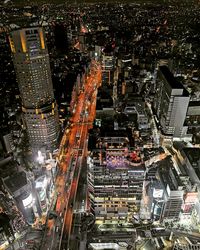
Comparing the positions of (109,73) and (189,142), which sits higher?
(109,73)

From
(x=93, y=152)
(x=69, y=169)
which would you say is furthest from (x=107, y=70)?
(x=93, y=152)

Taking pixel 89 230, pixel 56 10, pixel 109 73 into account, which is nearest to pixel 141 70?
pixel 109 73

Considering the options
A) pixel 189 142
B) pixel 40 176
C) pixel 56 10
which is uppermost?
pixel 56 10

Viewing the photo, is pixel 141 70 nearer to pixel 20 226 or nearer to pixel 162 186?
pixel 162 186

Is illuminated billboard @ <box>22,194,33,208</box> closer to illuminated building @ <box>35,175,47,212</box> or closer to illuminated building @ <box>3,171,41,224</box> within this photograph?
illuminated building @ <box>3,171,41,224</box>

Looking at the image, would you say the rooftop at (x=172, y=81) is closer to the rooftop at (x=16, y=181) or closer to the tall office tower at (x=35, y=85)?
the tall office tower at (x=35, y=85)

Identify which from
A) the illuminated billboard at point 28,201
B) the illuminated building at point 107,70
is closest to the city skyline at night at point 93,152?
the illuminated billboard at point 28,201
